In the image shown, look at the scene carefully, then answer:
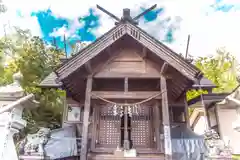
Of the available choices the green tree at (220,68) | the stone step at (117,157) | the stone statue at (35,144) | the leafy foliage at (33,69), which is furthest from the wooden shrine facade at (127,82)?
the green tree at (220,68)

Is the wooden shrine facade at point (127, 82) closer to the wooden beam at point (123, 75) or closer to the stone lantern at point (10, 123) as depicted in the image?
the wooden beam at point (123, 75)

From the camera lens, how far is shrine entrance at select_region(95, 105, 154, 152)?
24.7 feet

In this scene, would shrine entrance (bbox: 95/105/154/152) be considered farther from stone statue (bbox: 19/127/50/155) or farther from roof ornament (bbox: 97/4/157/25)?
roof ornament (bbox: 97/4/157/25)

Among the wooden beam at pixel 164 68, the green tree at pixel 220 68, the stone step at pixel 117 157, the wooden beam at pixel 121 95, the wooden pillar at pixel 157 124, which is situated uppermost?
the green tree at pixel 220 68

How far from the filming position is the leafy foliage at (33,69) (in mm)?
15734

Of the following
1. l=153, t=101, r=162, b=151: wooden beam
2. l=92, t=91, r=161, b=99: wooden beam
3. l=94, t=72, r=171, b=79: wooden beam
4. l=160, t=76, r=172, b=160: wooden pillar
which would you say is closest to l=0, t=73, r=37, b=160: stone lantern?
l=92, t=91, r=161, b=99: wooden beam

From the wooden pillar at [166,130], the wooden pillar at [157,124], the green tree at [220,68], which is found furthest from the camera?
the green tree at [220,68]

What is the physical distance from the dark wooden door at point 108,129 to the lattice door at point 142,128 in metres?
0.66

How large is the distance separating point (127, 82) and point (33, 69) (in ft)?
43.7

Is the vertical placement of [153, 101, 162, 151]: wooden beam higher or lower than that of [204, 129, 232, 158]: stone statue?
higher

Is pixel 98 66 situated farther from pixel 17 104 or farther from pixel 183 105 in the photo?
pixel 183 105

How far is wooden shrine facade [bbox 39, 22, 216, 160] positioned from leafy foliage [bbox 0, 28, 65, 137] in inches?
308

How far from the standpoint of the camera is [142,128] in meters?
7.81

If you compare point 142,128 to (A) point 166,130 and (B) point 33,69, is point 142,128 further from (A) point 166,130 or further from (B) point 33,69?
(B) point 33,69
